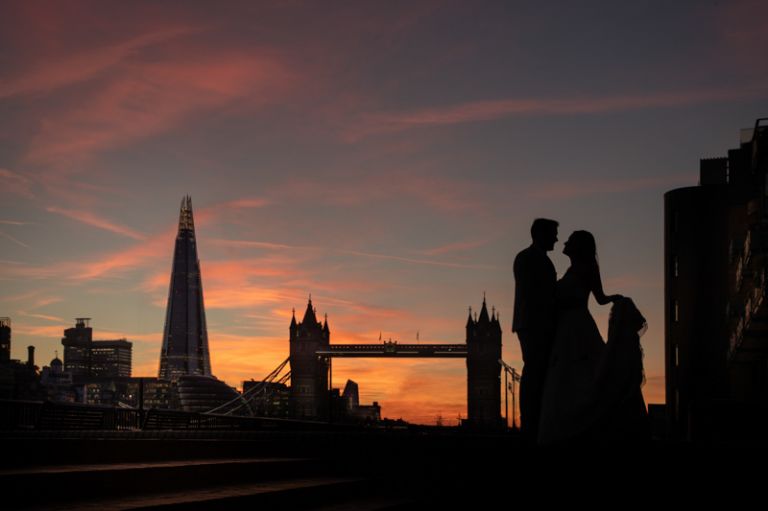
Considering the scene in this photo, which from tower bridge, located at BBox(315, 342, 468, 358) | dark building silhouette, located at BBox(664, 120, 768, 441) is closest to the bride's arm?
dark building silhouette, located at BBox(664, 120, 768, 441)

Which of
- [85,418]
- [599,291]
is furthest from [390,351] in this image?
[599,291]

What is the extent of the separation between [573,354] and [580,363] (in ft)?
0.32

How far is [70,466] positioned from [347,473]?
3.42 meters

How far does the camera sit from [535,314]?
28.7 feet

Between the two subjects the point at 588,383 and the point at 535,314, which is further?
the point at 535,314

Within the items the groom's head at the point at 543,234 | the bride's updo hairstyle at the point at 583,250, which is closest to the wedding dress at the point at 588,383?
the bride's updo hairstyle at the point at 583,250

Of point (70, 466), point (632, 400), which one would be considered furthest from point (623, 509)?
point (70, 466)

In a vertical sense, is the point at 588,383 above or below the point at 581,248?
below

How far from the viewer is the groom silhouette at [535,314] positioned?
8750 mm

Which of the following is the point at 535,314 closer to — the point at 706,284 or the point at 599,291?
the point at 599,291

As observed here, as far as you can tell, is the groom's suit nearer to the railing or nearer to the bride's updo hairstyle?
the bride's updo hairstyle

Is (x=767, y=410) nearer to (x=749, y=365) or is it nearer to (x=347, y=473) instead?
(x=347, y=473)

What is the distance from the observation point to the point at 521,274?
8789 mm

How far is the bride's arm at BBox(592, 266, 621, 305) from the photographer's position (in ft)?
29.1
